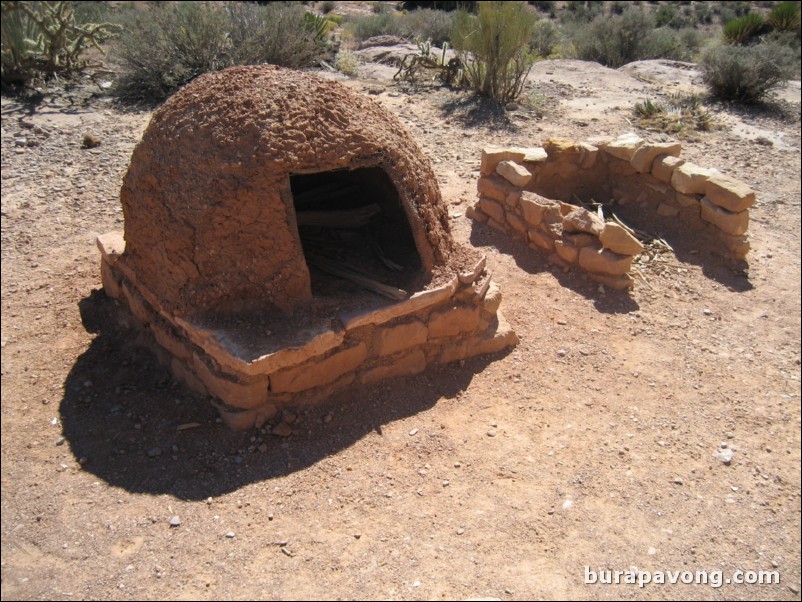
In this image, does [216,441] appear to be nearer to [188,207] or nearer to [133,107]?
[188,207]

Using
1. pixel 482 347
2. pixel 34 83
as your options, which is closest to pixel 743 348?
pixel 482 347

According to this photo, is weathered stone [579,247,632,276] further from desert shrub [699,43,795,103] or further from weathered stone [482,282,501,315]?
desert shrub [699,43,795,103]

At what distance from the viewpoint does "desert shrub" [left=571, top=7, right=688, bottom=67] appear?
1301 centimetres

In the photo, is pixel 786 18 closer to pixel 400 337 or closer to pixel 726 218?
pixel 726 218

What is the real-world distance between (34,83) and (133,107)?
1515 millimetres

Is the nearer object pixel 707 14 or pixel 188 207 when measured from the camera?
pixel 188 207

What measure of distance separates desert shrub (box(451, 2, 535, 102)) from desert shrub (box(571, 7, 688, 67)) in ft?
15.6

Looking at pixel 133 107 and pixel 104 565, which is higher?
pixel 133 107

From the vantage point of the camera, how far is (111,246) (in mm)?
4070

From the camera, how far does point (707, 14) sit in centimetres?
2100

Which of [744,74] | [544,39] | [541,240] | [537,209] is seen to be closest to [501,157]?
[537,209]

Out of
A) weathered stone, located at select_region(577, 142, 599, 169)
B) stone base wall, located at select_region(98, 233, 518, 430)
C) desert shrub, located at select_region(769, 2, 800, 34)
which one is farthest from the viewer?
desert shrub, located at select_region(769, 2, 800, 34)

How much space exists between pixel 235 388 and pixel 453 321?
51.5 inches

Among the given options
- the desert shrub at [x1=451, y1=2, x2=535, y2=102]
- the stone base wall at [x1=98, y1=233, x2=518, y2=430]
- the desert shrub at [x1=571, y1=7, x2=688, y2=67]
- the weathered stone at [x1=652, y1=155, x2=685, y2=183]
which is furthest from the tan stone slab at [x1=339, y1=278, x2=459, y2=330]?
the desert shrub at [x1=571, y1=7, x2=688, y2=67]
